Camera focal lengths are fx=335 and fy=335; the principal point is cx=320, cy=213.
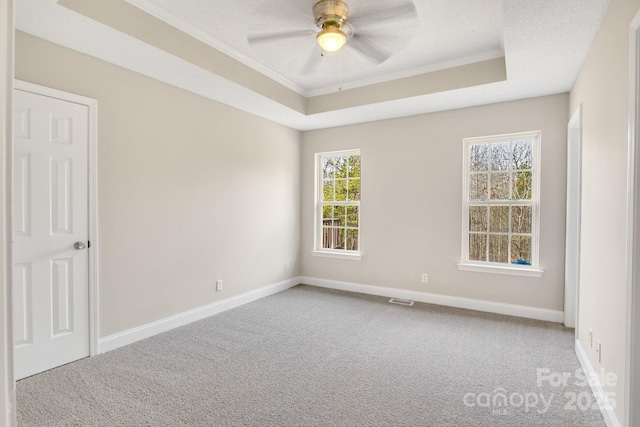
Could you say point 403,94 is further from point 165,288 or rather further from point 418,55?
point 165,288

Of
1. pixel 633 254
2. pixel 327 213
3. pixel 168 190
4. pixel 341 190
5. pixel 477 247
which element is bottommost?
pixel 477 247

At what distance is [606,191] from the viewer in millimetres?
2137

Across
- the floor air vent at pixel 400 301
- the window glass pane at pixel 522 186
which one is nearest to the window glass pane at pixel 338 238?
the floor air vent at pixel 400 301

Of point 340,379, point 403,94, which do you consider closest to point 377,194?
point 403,94

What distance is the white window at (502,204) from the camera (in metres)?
3.91

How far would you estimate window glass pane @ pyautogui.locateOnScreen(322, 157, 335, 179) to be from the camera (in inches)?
211

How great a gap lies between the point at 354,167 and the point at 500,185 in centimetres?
201

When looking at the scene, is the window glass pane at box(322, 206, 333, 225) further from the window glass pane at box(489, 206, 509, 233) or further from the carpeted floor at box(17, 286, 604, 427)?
the window glass pane at box(489, 206, 509, 233)

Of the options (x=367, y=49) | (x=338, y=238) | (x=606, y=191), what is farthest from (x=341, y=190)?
(x=606, y=191)

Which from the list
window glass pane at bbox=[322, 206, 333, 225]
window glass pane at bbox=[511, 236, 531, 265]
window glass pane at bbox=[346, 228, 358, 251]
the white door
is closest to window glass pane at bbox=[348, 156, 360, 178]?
window glass pane at bbox=[322, 206, 333, 225]

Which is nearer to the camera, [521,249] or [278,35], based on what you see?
[278,35]

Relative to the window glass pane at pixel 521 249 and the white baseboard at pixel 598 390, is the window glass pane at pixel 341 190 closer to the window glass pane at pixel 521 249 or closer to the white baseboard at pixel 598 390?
the window glass pane at pixel 521 249

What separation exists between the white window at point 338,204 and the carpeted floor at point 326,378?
67.2 inches

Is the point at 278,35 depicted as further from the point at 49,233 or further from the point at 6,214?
the point at 49,233
